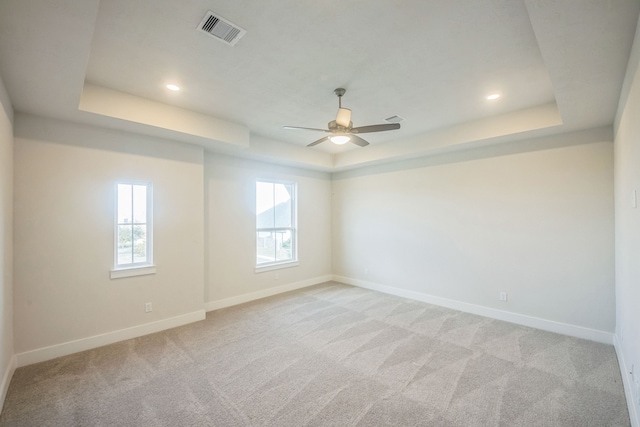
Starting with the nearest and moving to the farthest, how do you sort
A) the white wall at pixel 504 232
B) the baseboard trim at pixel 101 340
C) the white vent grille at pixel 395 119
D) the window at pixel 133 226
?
1. the baseboard trim at pixel 101 340
2. the white wall at pixel 504 232
3. the window at pixel 133 226
4. the white vent grille at pixel 395 119

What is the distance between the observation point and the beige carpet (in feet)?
6.88

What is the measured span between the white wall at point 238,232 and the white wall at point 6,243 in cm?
214

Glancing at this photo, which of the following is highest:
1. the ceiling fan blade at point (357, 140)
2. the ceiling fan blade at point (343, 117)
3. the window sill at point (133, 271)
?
the ceiling fan blade at point (343, 117)

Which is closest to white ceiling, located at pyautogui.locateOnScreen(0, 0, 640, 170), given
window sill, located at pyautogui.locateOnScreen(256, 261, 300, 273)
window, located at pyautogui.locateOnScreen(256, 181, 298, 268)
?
window, located at pyautogui.locateOnScreen(256, 181, 298, 268)

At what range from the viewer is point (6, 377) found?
2.46 meters

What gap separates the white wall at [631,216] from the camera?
1.93 m

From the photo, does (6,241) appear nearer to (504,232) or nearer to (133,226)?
(133,226)

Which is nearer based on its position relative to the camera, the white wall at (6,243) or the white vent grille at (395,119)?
the white wall at (6,243)

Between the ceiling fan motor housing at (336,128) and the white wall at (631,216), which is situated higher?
the ceiling fan motor housing at (336,128)

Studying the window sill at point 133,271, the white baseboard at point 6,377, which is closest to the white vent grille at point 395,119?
the window sill at point 133,271

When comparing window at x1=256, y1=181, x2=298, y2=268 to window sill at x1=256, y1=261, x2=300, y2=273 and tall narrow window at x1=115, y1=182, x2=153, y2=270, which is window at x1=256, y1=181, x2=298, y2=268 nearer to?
window sill at x1=256, y1=261, x2=300, y2=273

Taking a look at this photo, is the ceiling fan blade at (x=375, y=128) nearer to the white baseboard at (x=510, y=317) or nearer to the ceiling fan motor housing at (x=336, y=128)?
the ceiling fan motor housing at (x=336, y=128)

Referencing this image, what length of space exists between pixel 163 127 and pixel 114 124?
50 cm

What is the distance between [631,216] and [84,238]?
17.4 ft
